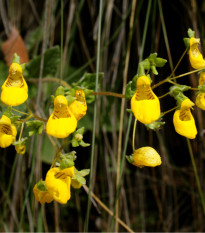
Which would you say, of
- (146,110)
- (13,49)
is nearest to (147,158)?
(146,110)

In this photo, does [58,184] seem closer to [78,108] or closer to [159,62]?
[78,108]

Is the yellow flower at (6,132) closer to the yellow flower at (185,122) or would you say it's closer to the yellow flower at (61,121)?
the yellow flower at (61,121)

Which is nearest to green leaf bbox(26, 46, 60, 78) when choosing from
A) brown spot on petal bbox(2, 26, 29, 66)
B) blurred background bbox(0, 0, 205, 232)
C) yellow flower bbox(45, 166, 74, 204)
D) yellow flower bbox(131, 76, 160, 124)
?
blurred background bbox(0, 0, 205, 232)

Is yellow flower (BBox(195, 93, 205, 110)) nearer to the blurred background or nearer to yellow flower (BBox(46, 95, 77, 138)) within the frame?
yellow flower (BBox(46, 95, 77, 138))

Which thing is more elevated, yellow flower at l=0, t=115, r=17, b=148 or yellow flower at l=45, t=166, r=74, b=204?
yellow flower at l=0, t=115, r=17, b=148

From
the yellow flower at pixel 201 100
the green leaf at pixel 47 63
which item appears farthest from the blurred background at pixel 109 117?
the yellow flower at pixel 201 100

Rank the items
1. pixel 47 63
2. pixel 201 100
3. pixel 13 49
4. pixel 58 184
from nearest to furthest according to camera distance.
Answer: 1. pixel 58 184
2. pixel 201 100
3. pixel 47 63
4. pixel 13 49

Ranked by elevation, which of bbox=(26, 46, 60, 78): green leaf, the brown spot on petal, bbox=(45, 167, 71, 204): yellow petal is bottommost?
bbox=(45, 167, 71, 204): yellow petal
